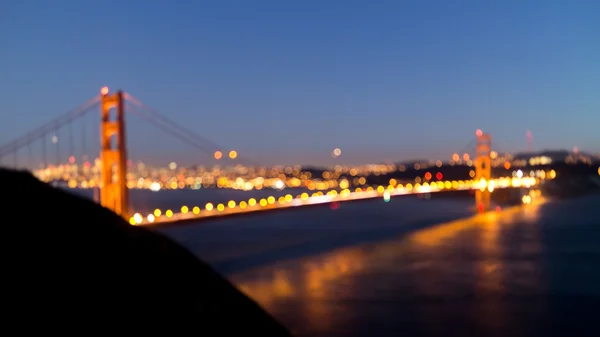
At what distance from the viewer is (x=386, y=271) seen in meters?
14.8

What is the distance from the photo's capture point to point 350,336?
7980 millimetres

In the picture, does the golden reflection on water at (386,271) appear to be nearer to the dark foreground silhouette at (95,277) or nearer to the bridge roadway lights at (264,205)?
the bridge roadway lights at (264,205)

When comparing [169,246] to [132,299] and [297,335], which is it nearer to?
[132,299]

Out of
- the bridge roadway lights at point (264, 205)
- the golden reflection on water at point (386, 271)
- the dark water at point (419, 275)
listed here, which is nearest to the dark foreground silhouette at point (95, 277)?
the dark water at point (419, 275)

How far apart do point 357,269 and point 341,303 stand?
473 centimetres

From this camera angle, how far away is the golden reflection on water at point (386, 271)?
427 inches

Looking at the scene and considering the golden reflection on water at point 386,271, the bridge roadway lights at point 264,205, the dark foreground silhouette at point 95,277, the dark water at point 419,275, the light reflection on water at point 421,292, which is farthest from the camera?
the bridge roadway lights at point 264,205

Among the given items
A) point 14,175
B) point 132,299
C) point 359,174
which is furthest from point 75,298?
point 359,174

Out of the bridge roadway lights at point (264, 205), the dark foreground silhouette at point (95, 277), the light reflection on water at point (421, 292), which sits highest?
the bridge roadway lights at point (264, 205)

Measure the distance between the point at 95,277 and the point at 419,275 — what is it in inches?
439

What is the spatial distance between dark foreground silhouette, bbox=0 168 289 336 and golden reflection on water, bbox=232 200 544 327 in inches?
176

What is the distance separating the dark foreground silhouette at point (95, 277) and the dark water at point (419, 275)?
394 cm

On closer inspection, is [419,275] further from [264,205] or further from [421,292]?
[264,205]

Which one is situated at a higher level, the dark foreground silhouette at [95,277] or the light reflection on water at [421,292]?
the dark foreground silhouette at [95,277]
